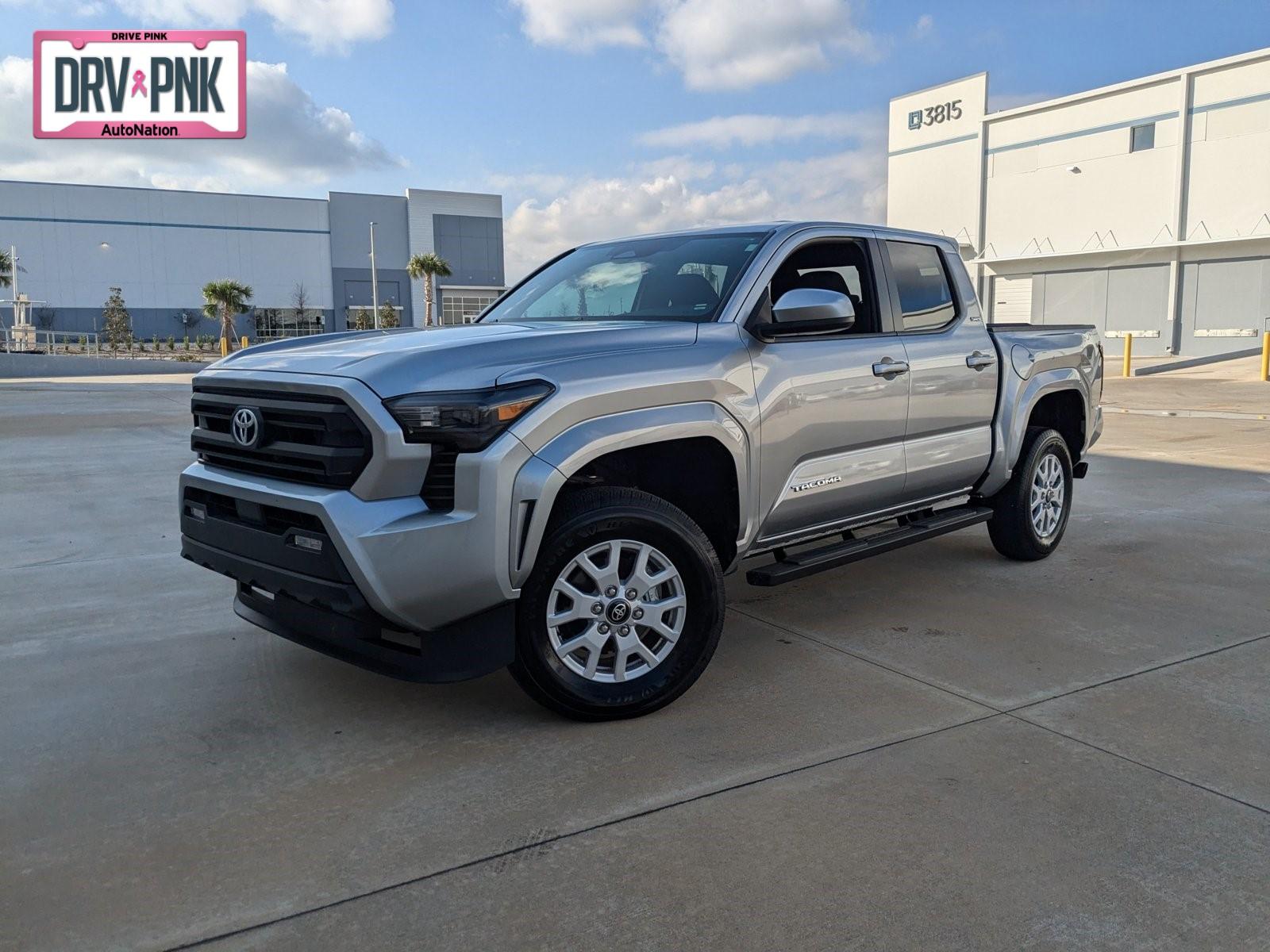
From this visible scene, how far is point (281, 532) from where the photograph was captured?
3.54 metres

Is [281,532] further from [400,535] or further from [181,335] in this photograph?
[181,335]

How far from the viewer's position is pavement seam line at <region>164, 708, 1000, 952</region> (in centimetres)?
245

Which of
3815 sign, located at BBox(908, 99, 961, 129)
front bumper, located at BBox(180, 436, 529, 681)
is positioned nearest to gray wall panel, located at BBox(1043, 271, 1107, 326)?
3815 sign, located at BBox(908, 99, 961, 129)

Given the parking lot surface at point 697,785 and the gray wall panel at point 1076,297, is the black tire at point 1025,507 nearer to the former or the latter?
the parking lot surface at point 697,785

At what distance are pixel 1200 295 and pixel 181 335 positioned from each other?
208 ft

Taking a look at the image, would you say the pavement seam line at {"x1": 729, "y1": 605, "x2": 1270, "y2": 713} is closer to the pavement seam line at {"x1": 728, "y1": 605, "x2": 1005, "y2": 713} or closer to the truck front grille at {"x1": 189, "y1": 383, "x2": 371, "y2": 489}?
the pavement seam line at {"x1": 728, "y1": 605, "x2": 1005, "y2": 713}

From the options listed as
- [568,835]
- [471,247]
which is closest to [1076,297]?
[568,835]

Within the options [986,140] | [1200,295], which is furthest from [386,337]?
[986,140]

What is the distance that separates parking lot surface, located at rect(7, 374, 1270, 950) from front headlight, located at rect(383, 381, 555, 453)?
1.09 meters

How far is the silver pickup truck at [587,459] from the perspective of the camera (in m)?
3.30

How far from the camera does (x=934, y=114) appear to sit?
43375 mm

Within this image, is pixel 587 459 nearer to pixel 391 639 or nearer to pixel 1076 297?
pixel 391 639

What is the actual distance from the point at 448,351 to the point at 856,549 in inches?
84.9

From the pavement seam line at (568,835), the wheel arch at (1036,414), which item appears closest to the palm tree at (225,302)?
the wheel arch at (1036,414)
